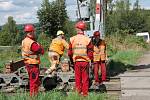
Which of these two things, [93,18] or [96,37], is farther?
[93,18]

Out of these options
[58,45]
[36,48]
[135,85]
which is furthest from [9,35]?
[36,48]

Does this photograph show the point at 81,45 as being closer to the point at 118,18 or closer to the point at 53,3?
the point at 53,3

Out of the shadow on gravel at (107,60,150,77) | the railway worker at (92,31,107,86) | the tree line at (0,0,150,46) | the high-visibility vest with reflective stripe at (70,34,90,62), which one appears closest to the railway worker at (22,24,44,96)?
the high-visibility vest with reflective stripe at (70,34,90,62)

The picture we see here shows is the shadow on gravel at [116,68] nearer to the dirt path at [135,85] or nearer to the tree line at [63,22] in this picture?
the dirt path at [135,85]

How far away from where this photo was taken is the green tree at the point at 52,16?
3962 cm

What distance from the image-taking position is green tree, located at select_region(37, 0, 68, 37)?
130 ft

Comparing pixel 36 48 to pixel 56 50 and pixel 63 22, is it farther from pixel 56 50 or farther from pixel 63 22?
pixel 63 22

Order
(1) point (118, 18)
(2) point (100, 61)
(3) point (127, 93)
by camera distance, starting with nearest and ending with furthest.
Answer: (3) point (127, 93), (2) point (100, 61), (1) point (118, 18)

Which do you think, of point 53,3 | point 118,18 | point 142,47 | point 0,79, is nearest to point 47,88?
point 0,79

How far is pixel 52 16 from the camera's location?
4034 cm

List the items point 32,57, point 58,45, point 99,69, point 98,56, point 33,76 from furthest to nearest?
point 99,69, point 98,56, point 58,45, point 32,57, point 33,76

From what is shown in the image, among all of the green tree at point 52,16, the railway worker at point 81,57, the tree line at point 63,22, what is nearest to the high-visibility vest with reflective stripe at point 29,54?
the railway worker at point 81,57

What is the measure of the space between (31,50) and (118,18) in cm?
4076

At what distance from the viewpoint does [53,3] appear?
135 feet
